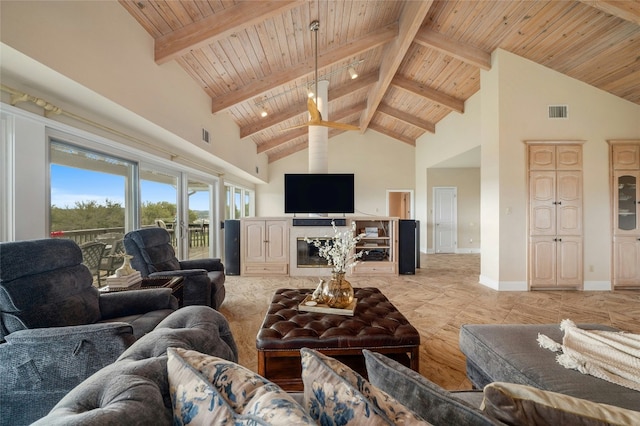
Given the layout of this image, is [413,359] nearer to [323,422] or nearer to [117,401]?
[323,422]

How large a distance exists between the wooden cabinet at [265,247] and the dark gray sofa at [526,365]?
152 inches

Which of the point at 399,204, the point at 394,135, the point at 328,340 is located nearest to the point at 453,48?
the point at 328,340

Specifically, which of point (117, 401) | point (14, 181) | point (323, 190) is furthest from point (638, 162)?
point (14, 181)

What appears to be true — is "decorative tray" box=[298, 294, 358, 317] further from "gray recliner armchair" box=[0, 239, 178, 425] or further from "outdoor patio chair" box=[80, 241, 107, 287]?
"outdoor patio chair" box=[80, 241, 107, 287]

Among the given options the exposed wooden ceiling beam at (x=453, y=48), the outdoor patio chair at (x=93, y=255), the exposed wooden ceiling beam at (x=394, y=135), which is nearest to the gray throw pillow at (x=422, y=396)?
the outdoor patio chair at (x=93, y=255)

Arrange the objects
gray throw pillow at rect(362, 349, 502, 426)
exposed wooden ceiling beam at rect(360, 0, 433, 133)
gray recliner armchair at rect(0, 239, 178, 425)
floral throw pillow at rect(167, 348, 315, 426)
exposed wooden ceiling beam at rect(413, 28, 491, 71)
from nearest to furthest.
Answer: floral throw pillow at rect(167, 348, 315, 426)
gray throw pillow at rect(362, 349, 502, 426)
gray recliner armchair at rect(0, 239, 178, 425)
exposed wooden ceiling beam at rect(360, 0, 433, 133)
exposed wooden ceiling beam at rect(413, 28, 491, 71)

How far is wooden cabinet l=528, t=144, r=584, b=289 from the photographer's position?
4.34 meters

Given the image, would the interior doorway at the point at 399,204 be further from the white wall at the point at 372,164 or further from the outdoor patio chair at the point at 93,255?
the outdoor patio chair at the point at 93,255

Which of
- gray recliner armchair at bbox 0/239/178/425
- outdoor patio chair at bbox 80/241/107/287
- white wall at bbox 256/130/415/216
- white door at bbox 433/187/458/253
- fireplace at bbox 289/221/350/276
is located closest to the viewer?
gray recliner armchair at bbox 0/239/178/425

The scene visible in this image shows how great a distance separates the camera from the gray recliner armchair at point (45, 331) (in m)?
1.35

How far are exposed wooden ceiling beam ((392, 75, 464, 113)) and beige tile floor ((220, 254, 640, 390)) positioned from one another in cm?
362

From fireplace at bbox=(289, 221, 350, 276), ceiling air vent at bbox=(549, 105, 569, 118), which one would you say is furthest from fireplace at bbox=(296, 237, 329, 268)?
ceiling air vent at bbox=(549, 105, 569, 118)

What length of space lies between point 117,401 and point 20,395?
1349mm

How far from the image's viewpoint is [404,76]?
5.86 m
